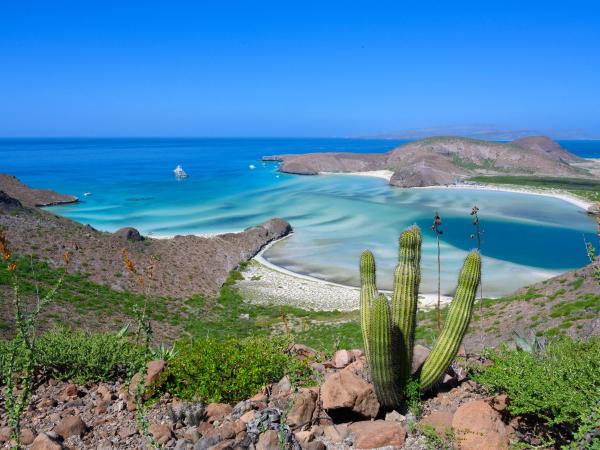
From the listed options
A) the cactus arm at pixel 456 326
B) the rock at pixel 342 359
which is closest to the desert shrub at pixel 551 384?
the cactus arm at pixel 456 326

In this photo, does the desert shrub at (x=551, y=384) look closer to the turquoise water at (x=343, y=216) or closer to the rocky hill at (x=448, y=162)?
the turquoise water at (x=343, y=216)

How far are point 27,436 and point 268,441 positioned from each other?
2.87 meters

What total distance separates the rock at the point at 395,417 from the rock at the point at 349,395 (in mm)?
188

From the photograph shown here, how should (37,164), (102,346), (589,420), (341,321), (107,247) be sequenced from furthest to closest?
(37,164) → (107,247) → (341,321) → (102,346) → (589,420)

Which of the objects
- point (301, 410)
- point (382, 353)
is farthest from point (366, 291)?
point (301, 410)

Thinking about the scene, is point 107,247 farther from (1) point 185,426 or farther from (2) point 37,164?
(2) point 37,164

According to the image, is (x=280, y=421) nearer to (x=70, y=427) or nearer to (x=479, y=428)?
(x=479, y=428)

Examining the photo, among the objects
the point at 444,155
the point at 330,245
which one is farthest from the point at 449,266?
the point at 444,155

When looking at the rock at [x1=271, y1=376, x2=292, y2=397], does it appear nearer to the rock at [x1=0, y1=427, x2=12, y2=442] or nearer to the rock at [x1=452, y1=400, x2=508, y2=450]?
the rock at [x1=452, y1=400, x2=508, y2=450]

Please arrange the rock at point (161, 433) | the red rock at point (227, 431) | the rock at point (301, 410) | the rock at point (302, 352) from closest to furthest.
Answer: the red rock at point (227, 431), the rock at point (161, 433), the rock at point (301, 410), the rock at point (302, 352)

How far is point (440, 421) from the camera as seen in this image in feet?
17.8

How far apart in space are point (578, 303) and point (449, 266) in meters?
20.0

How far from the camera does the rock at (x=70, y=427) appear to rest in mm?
5602

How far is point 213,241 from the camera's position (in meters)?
38.7
